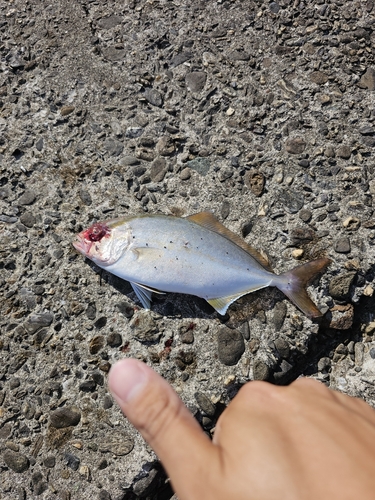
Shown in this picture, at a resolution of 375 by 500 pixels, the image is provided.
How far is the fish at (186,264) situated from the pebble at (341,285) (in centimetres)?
15

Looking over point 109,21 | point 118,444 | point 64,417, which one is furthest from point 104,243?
point 109,21

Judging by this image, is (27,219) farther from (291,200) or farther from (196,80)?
(291,200)

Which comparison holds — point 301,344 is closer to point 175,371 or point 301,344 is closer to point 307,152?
point 175,371

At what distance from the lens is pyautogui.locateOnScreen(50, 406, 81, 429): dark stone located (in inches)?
106

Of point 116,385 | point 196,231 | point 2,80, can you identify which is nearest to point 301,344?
point 196,231

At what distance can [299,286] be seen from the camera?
2664 mm

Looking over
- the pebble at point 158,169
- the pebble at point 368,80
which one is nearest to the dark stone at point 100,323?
the pebble at point 158,169

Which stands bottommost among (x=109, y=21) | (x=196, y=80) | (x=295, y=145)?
(x=295, y=145)

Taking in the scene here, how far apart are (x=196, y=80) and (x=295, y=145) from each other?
3.04 feet

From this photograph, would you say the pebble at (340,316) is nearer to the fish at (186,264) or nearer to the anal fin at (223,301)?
the fish at (186,264)

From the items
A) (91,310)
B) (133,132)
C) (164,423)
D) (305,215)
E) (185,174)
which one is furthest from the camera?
(133,132)

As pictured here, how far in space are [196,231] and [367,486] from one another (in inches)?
68.1

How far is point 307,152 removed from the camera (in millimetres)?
3035

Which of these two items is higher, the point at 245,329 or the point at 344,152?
the point at 344,152
